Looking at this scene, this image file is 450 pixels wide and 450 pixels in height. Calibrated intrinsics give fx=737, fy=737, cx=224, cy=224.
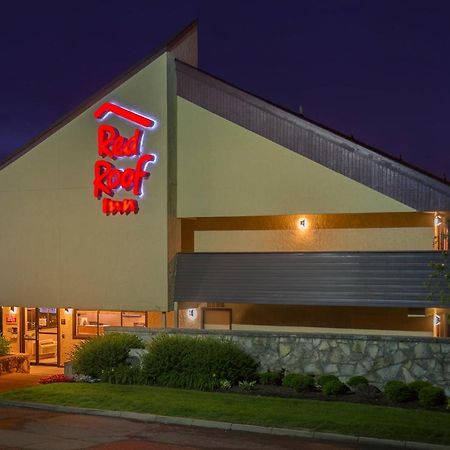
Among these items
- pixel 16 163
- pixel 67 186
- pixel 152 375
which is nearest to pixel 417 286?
pixel 152 375

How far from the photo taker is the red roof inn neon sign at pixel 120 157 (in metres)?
24.5

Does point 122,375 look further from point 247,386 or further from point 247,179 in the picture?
point 247,179

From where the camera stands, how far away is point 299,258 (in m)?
23.1

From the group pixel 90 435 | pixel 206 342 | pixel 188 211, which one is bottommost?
pixel 90 435

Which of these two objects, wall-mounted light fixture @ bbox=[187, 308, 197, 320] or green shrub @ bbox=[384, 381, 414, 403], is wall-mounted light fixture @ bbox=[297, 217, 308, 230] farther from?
green shrub @ bbox=[384, 381, 414, 403]

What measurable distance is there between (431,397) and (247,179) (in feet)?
29.6

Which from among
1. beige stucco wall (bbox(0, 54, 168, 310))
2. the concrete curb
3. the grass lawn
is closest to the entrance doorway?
beige stucco wall (bbox(0, 54, 168, 310))

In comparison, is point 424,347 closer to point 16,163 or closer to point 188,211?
point 188,211

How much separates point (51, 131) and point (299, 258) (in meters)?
9.90

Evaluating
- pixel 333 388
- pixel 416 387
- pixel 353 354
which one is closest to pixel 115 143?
pixel 353 354

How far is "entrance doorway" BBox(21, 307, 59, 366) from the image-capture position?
94.4 feet

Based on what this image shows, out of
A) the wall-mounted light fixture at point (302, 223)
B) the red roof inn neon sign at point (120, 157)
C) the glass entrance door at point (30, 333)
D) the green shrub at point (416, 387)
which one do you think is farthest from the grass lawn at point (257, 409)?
the glass entrance door at point (30, 333)

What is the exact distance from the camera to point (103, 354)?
22203 millimetres

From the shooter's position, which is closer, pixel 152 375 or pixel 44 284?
pixel 152 375
